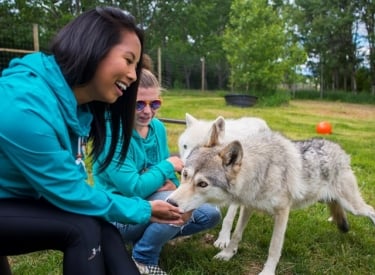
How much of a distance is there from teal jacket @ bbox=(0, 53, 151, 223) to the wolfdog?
0.70m

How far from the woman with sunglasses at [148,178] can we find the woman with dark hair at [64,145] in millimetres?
561

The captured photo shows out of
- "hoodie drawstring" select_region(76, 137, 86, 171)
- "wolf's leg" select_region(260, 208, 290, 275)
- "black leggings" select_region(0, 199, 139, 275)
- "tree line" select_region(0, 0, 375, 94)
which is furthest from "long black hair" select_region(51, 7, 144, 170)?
"tree line" select_region(0, 0, 375, 94)

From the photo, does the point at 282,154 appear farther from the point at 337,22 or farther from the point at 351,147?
the point at 337,22

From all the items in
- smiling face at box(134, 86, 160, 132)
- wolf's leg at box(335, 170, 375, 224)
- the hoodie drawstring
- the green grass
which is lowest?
the green grass

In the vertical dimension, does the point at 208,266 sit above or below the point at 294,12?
below

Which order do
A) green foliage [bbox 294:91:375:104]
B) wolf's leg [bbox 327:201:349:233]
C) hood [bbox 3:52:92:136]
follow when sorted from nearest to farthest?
hood [bbox 3:52:92:136] < wolf's leg [bbox 327:201:349:233] < green foliage [bbox 294:91:375:104]

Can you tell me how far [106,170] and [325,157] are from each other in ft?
5.55

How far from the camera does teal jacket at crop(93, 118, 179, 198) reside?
2.32 m

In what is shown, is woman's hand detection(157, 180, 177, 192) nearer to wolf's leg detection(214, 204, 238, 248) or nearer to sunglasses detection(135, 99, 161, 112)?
sunglasses detection(135, 99, 161, 112)

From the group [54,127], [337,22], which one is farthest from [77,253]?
[337,22]

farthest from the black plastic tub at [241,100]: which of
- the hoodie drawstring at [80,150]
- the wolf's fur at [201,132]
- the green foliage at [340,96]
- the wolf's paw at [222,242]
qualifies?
the hoodie drawstring at [80,150]

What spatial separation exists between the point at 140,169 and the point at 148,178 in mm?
124

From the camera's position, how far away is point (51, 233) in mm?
1589

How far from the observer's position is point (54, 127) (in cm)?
150
